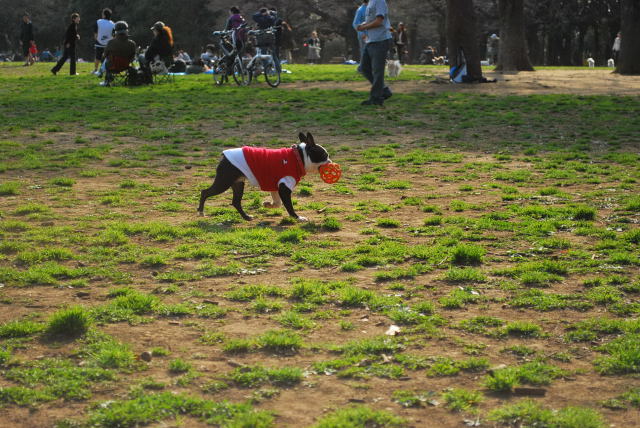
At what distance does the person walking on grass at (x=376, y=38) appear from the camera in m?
15.4

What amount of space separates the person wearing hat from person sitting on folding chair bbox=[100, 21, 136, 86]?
78cm

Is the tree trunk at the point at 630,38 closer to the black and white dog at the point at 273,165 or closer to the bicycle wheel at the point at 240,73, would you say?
the bicycle wheel at the point at 240,73

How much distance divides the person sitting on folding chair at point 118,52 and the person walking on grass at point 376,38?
7.70 m

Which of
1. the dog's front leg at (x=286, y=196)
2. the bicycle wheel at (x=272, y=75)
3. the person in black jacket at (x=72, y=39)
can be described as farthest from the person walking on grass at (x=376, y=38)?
the person in black jacket at (x=72, y=39)

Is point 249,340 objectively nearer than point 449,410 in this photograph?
No

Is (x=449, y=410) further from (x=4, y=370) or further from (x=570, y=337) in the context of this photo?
(x=4, y=370)

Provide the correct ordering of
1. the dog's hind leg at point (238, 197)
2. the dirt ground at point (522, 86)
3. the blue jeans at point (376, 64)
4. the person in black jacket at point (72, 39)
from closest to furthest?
the dog's hind leg at point (238, 197)
the blue jeans at point (376, 64)
the dirt ground at point (522, 86)
the person in black jacket at point (72, 39)

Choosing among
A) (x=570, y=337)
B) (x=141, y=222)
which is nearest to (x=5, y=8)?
(x=141, y=222)

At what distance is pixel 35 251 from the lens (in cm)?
681

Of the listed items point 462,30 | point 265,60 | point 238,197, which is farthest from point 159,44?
point 238,197

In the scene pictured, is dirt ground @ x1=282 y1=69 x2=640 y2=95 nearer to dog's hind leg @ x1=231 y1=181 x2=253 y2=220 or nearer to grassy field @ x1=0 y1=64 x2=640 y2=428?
grassy field @ x1=0 y1=64 x2=640 y2=428

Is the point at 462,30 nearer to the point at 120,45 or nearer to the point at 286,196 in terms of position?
the point at 120,45

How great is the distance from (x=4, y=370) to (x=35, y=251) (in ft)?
8.15

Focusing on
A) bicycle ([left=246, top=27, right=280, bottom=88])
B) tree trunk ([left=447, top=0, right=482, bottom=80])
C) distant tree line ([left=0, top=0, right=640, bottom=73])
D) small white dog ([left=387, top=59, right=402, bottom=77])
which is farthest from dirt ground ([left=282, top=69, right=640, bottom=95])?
distant tree line ([left=0, top=0, right=640, bottom=73])
